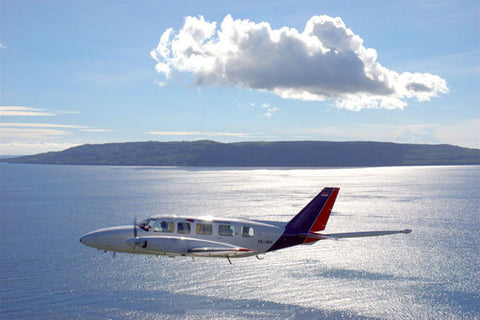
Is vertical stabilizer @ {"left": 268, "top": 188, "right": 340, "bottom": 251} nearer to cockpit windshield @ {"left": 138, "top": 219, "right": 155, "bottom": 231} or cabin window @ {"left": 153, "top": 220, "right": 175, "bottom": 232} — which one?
cabin window @ {"left": 153, "top": 220, "right": 175, "bottom": 232}

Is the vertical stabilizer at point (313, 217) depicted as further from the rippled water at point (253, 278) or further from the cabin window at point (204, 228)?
the rippled water at point (253, 278)

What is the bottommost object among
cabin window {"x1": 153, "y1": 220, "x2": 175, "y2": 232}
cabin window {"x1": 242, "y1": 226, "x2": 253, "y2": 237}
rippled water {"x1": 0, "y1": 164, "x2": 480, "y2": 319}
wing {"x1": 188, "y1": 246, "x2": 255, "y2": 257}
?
rippled water {"x1": 0, "y1": 164, "x2": 480, "y2": 319}

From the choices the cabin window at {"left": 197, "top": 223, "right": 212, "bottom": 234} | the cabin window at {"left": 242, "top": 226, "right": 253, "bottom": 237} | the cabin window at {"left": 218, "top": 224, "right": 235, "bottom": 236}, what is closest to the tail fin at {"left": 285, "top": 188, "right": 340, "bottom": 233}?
the cabin window at {"left": 242, "top": 226, "right": 253, "bottom": 237}

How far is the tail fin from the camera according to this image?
37.8 meters

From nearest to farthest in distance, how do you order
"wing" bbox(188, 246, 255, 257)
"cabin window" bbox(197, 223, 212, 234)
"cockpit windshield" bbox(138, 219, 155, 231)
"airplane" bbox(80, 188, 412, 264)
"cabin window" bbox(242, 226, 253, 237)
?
"wing" bbox(188, 246, 255, 257) < "airplane" bbox(80, 188, 412, 264) < "cabin window" bbox(197, 223, 212, 234) < "cockpit windshield" bbox(138, 219, 155, 231) < "cabin window" bbox(242, 226, 253, 237)

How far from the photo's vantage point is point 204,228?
3475 cm

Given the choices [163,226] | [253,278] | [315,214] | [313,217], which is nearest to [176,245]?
[163,226]

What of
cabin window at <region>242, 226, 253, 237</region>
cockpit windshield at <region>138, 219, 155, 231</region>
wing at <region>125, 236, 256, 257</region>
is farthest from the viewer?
cabin window at <region>242, 226, 253, 237</region>

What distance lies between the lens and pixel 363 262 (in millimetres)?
76438

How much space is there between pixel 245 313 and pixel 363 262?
31594 millimetres

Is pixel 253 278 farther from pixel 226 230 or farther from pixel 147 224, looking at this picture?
pixel 147 224

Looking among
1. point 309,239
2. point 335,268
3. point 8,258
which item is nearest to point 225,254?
point 309,239

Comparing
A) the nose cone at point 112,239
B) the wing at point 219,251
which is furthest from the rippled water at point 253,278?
the wing at point 219,251

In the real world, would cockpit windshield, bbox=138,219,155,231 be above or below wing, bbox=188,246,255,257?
above
